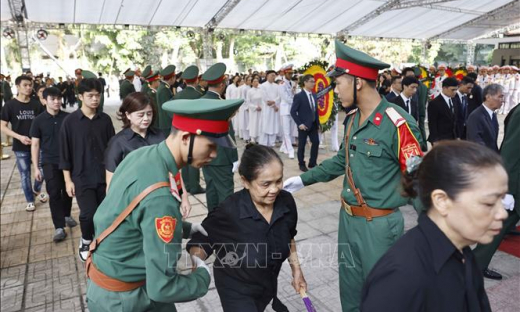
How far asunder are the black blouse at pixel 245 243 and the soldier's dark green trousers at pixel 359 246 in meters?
0.49

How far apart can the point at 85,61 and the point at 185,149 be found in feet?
110

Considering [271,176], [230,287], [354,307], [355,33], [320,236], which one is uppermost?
[355,33]

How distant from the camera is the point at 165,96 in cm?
652

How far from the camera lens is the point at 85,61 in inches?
1232

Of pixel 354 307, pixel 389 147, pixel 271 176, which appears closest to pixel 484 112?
pixel 389 147

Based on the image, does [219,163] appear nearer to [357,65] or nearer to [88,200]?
[88,200]

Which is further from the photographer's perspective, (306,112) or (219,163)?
(306,112)

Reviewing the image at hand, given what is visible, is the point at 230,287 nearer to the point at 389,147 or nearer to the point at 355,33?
the point at 389,147

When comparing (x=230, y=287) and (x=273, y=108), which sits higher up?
(x=273, y=108)

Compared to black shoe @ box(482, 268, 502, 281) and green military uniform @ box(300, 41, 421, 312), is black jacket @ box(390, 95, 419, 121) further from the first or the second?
green military uniform @ box(300, 41, 421, 312)

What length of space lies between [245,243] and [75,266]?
8.61 ft

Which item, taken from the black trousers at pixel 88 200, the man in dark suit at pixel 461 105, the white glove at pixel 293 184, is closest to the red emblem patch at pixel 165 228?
the white glove at pixel 293 184

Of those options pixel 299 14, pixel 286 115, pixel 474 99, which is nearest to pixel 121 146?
pixel 286 115

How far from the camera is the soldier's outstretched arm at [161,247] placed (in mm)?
1420
